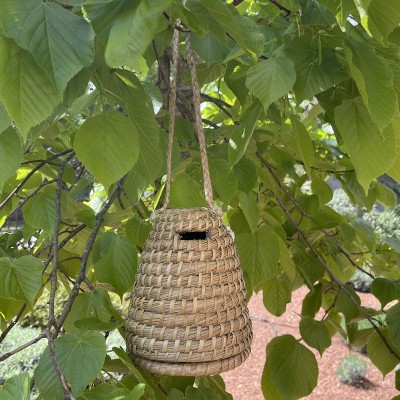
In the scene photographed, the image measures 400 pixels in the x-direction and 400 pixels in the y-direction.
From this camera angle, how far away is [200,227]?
75cm

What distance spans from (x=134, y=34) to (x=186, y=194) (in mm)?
430

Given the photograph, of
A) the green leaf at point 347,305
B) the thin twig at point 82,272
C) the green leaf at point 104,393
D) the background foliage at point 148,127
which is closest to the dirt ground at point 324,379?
the green leaf at point 347,305

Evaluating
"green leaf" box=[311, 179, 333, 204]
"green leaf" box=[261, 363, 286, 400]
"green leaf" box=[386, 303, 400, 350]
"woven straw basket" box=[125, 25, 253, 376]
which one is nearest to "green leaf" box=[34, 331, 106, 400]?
"woven straw basket" box=[125, 25, 253, 376]

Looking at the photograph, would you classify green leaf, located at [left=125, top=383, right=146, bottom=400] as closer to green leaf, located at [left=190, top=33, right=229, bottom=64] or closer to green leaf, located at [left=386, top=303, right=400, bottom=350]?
green leaf, located at [left=190, top=33, right=229, bottom=64]

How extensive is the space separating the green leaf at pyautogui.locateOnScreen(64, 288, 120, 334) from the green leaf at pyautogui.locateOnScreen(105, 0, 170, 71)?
440mm

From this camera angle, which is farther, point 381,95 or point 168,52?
point 168,52

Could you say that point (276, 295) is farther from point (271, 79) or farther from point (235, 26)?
point (235, 26)

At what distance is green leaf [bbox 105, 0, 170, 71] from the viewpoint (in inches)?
16.9

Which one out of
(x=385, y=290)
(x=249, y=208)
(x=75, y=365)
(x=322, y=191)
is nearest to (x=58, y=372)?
(x=75, y=365)

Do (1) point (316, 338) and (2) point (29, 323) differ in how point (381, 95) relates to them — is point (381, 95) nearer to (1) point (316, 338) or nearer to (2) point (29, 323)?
(1) point (316, 338)

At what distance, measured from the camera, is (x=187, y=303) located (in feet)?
2.34

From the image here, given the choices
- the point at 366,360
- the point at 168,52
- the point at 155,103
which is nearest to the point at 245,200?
the point at 155,103

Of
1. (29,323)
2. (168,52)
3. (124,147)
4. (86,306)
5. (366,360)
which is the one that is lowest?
(366,360)

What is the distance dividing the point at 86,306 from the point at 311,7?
0.50 meters
